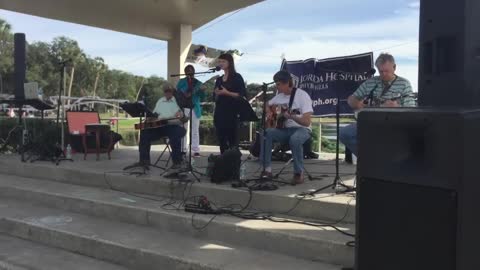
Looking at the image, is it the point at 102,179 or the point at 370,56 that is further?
the point at 370,56

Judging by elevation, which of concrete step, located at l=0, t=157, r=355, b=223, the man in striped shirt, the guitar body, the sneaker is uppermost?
the man in striped shirt

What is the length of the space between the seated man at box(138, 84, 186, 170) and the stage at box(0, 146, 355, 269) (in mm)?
304

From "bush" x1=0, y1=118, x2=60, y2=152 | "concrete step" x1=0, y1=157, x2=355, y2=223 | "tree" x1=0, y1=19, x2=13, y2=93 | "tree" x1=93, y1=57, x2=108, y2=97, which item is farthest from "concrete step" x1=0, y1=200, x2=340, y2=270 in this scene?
"tree" x1=93, y1=57, x2=108, y2=97

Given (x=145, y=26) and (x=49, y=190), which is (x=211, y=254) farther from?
(x=145, y=26)

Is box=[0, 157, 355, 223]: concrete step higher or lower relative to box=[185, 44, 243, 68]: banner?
lower

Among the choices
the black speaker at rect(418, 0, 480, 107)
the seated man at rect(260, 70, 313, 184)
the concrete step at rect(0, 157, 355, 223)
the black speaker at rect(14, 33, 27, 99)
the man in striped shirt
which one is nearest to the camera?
the black speaker at rect(418, 0, 480, 107)

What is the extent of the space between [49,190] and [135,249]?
260cm

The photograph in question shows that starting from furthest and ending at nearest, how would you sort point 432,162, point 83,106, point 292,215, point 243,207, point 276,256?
point 83,106, point 243,207, point 292,215, point 276,256, point 432,162

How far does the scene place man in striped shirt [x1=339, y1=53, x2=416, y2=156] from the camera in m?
4.76

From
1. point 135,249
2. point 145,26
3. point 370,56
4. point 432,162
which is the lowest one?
point 135,249

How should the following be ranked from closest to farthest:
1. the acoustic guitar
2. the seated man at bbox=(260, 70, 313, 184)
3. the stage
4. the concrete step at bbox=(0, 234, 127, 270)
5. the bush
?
the stage
the concrete step at bbox=(0, 234, 127, 270)
the seated man at bbox=(260, 70, 313, 184)
the acoustic guitar
the bush

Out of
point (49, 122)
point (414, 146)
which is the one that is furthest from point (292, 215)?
A: point (49, 122)

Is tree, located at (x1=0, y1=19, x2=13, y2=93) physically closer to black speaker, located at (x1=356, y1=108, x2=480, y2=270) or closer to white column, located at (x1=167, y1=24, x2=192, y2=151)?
white column, located at (x1=167, y1=24, x2=192, y2=151)

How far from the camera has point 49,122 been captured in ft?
30.5
